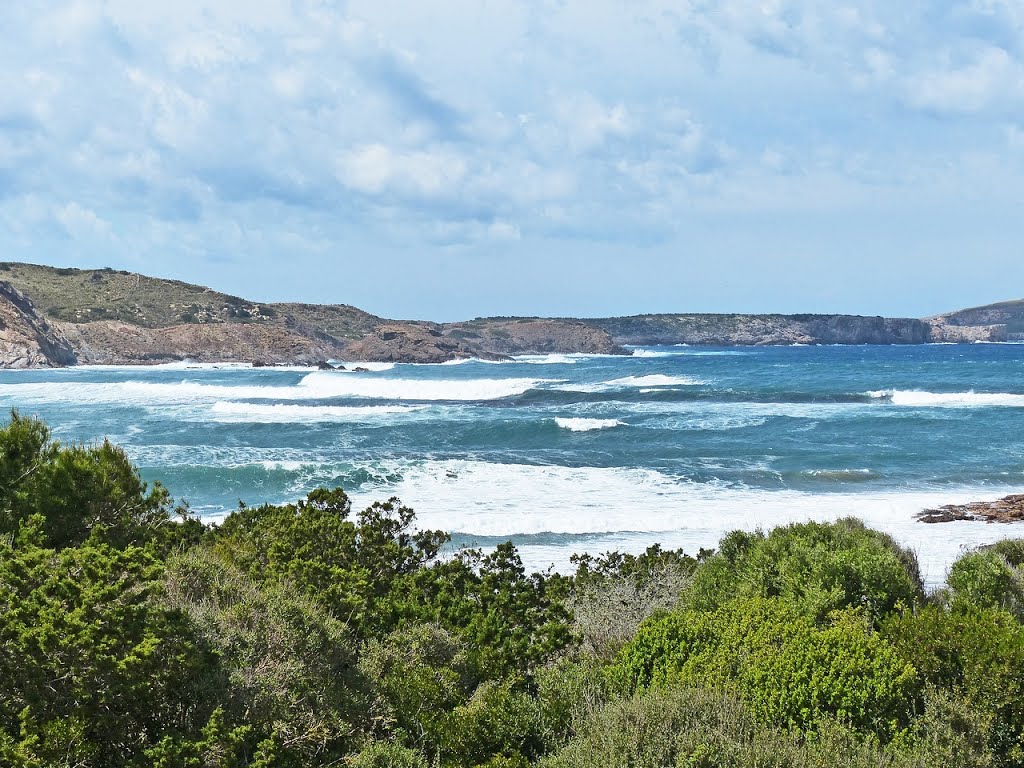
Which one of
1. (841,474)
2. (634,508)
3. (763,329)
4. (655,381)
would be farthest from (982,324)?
(634,508)

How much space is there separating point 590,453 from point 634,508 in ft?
26.8

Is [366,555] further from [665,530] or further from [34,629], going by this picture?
[665,530]

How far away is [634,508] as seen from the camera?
699 inches

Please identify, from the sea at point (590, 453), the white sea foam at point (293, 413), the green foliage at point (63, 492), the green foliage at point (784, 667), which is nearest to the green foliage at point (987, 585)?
the green foliage at point (784, 667)

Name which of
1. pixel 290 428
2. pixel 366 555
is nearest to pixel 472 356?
pixel 290 428

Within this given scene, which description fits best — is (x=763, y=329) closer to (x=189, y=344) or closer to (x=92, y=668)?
(x=189, y=344)

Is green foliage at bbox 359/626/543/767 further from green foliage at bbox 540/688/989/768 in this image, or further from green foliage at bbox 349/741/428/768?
green foliage at bbox 540/688/989/768

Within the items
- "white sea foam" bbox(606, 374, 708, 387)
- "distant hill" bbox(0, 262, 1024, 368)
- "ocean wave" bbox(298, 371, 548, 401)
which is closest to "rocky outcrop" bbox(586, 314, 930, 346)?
"distant hill" bbox(0, 262, 1024, 368)

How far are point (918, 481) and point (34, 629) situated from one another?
21921 mm

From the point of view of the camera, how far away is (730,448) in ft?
85.7

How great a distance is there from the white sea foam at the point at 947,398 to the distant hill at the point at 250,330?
2404 inches

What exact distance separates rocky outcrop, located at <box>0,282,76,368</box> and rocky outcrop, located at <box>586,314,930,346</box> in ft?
335

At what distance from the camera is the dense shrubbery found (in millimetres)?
4461

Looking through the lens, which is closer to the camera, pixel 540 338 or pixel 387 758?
pixel 387 758
